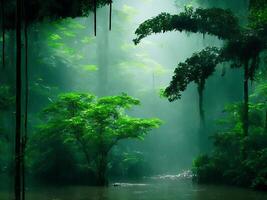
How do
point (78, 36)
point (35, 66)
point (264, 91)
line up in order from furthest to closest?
point (78, 36) → point (35, 66) → point (264, 91)

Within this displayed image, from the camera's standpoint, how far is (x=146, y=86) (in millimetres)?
40875

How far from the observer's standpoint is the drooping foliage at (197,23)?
1854 centimetres

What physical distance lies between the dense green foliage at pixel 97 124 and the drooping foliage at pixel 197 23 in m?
3.22

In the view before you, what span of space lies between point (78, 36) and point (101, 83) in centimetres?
419

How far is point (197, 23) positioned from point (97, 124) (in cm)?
599

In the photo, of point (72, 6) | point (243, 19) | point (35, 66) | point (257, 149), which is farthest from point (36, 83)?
point (72, 6)

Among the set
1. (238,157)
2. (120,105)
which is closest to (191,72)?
(120,105)

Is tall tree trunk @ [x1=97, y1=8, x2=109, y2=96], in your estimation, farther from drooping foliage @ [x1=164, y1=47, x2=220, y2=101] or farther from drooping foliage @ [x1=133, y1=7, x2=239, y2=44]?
drooping foliage @ [x1=164, y1=47, x2=220, y2=101]

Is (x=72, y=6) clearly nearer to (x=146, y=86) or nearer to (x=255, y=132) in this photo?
(x=255, y=132)

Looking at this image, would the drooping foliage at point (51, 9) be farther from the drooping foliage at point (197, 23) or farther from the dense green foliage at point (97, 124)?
the dense green foliage at point (97, 124)

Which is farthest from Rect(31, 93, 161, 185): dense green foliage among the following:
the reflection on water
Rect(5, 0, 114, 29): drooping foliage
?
Rect(5, 0, 114, 29): drooping foliage

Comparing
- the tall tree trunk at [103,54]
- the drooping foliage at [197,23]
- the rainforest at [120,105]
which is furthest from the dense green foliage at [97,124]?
the tall tree trunk at [103,54]

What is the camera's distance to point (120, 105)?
65.5 feet

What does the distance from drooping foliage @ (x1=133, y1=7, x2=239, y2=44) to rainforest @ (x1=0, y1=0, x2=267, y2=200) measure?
0.04 metres
